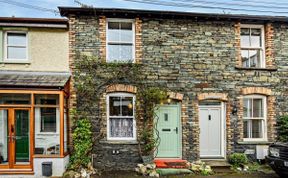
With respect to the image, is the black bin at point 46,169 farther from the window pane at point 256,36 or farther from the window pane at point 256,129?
the window pane at point 256,36

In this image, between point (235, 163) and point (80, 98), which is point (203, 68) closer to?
point (235, 163)

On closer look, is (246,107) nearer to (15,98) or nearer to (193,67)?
(193,67)

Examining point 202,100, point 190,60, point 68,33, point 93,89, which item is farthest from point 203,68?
point 68,33

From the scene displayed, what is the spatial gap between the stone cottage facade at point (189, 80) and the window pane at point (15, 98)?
1596mm

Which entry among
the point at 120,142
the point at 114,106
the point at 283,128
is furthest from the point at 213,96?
the point at 120,142

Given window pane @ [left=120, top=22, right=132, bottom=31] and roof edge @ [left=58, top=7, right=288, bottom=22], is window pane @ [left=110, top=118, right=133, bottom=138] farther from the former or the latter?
roof edge @ [left=58, top=7, right=288, bottom=22]

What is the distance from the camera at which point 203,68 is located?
36.6 feet

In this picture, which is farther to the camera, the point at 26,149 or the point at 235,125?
the point at 235,125

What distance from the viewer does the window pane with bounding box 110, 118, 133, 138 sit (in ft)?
35.4

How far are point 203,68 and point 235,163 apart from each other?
3.89m

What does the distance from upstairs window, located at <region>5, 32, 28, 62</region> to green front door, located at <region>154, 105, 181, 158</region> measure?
5.82 metres

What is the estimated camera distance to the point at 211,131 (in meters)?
11.3

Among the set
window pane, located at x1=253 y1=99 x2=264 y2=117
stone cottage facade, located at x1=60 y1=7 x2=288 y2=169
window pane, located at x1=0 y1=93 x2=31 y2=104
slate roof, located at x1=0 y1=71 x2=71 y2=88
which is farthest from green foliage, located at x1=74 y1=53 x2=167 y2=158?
window pane, located at x1=253 y1=99 x2=264 y2=117

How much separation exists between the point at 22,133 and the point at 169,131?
217 inches
